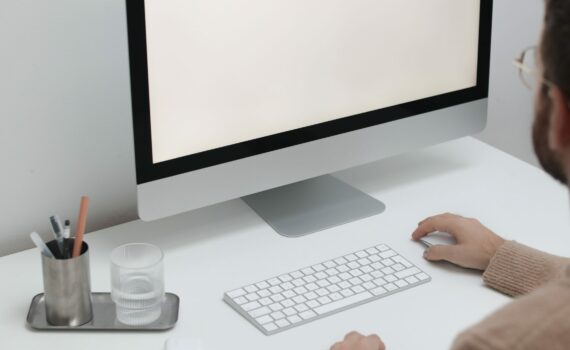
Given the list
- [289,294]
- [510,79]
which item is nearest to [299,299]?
[289,294]

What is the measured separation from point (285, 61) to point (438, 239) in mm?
358

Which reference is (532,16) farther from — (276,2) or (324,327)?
(324,327)

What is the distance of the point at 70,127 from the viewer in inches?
54.4

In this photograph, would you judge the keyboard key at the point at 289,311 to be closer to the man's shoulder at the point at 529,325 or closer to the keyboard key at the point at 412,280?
the keyboard key at the point at 412,280

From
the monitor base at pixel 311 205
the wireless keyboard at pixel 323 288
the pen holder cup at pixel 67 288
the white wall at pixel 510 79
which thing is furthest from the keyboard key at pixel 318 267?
the white wall at pixel 510 79

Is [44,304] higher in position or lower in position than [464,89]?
lower

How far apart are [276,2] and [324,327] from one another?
0.45m

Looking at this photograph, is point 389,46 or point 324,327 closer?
point 324,327

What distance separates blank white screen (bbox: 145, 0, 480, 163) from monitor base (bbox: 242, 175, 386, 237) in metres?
0.16

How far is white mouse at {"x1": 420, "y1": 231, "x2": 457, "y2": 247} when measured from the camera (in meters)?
1.38

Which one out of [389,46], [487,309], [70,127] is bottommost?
[487,309]

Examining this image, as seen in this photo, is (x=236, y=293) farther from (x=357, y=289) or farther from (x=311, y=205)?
(x=311, y=205)

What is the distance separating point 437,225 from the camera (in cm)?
138

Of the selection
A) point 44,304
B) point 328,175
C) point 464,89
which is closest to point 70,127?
point 44,304
